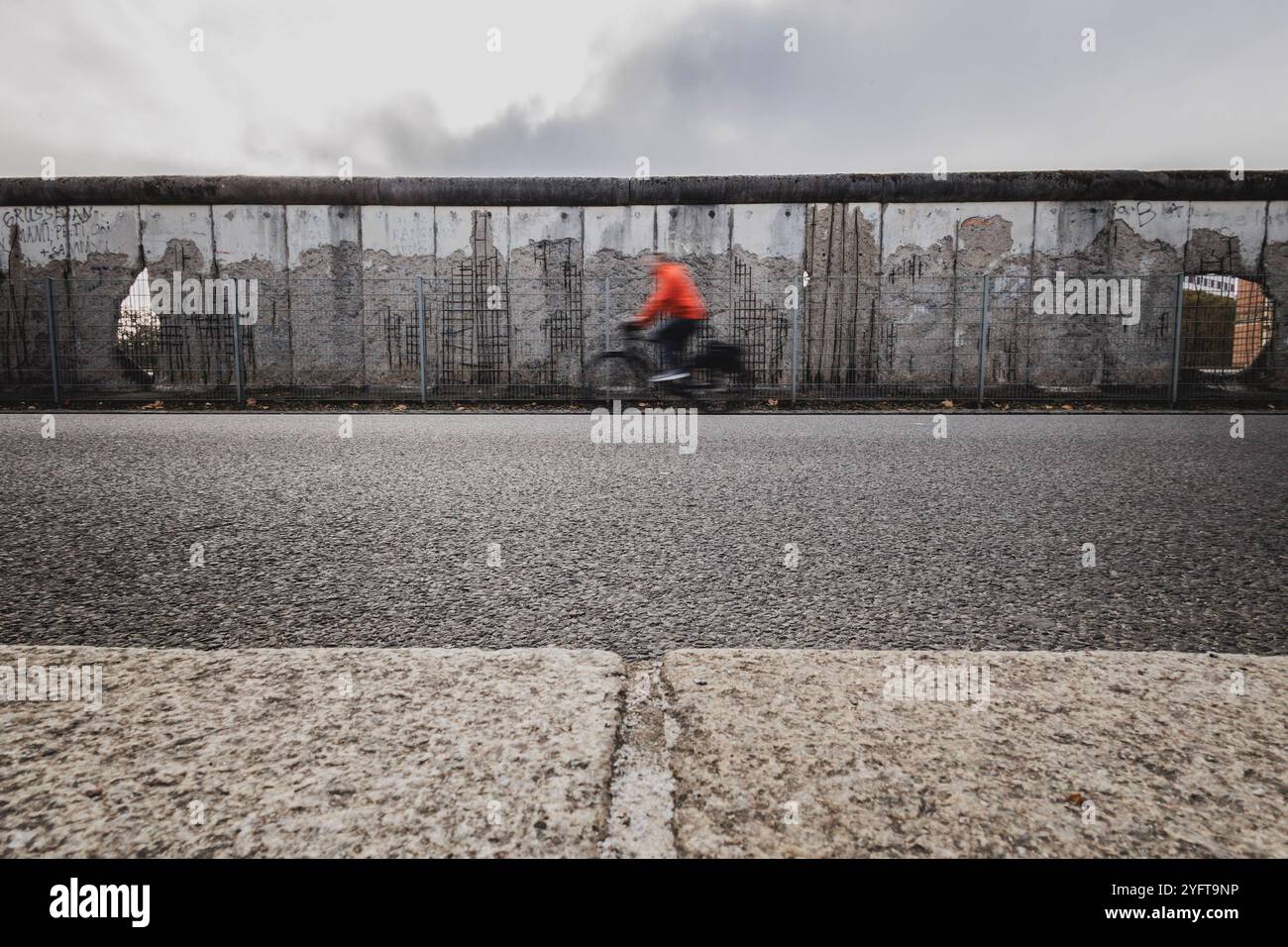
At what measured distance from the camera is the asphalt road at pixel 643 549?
1708 millimetres

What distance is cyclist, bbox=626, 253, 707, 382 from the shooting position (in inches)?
334

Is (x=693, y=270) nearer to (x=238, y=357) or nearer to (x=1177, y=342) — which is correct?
(x=238, y=357)

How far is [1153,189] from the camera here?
38.1 feet

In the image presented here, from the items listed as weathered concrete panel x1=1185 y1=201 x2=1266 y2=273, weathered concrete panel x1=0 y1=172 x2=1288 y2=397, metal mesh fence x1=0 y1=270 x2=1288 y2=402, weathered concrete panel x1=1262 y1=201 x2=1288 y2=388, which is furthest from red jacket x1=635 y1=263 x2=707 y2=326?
weathered concrete panel x1=1262 y1=201 x2=1288 y2=388

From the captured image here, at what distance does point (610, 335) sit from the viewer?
11.6 meters

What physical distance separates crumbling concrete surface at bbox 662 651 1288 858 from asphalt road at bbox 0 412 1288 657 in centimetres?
29

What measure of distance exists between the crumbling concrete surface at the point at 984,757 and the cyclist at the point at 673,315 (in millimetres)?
7472

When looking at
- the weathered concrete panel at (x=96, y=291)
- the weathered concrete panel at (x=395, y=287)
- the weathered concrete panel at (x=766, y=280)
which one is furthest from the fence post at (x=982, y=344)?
the weathered concrete panel at (x=96, y=291)

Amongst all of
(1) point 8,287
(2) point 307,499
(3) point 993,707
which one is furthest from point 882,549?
(1) point 8,287

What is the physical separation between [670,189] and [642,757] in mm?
11885

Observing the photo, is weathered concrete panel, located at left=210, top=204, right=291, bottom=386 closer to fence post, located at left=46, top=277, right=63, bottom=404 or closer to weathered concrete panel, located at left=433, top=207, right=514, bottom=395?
fence post, located at left=46, top=277, right=63, bottom=404

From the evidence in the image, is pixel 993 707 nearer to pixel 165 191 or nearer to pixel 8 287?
pixel 165 191

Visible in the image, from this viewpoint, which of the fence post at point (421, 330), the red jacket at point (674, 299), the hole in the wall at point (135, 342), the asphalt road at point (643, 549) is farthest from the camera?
the hole in the wall at point (135, 342)

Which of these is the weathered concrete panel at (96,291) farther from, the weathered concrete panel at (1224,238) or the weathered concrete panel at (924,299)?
the weathered concrete panel at (1224,238)
